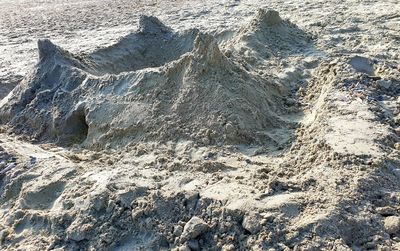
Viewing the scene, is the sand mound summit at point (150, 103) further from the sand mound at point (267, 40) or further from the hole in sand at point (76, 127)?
the sand mound at point (267, 40)

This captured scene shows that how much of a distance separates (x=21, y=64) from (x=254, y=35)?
3919mm

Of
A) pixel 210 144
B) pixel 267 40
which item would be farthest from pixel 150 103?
pixel 267 40

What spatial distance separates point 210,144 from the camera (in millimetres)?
3746

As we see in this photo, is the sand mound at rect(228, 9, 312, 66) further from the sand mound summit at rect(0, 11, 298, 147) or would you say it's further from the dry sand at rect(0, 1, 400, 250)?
the sand mound summit at rect(0, 11, 298, 147)

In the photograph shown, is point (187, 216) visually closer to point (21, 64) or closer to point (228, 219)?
point (228, 219)

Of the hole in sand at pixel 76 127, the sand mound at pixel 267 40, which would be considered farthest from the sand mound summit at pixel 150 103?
the sand mound at pixel 267 40

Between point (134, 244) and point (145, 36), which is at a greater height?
point (145, 36)

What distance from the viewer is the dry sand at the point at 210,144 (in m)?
2.79

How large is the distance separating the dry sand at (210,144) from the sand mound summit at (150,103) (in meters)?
0.01

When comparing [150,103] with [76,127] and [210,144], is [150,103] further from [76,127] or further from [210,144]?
[76,127]

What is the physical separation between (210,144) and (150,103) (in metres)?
0.78

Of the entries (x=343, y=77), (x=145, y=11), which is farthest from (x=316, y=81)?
(x=145, y=11)

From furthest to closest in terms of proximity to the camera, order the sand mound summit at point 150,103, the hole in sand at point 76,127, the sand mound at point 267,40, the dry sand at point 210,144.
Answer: the sand mound at point 267,40 → the hole in sand at point 76,127 → the sand mound summit at point 150,103 → the dry sand at point 210,144

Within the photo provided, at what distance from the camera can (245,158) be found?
3.56 metres
